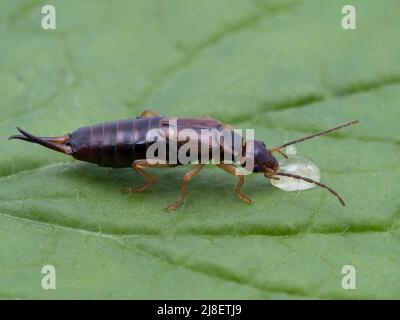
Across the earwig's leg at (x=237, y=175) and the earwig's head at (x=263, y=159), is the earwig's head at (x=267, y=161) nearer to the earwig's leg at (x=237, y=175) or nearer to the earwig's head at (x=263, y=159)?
the earwig's head at (x=263, y=159)

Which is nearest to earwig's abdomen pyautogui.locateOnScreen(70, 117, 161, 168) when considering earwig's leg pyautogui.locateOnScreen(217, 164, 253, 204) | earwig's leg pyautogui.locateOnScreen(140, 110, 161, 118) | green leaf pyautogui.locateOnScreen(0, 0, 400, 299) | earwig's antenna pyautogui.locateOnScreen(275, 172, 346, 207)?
green leaf pyautogui.locateOnScreen(0, 0, 400, 299)

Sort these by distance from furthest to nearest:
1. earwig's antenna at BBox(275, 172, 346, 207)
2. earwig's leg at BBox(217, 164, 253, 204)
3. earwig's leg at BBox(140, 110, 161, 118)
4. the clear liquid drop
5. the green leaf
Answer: earwig's leg at BBox(140, 110, 161, 118)
the clear liquid drop
earwig's leg at BBox(217, 164, 253, 204)
earwig's antenna at BBox(275, 172, 346, 207)
the green leaf

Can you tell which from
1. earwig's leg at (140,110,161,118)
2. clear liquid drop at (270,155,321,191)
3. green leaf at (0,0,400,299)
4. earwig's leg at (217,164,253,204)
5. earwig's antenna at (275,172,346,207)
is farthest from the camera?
earwig's leg at (140,110,161,118)

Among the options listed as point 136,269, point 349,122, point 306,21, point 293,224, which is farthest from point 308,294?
point 306,21

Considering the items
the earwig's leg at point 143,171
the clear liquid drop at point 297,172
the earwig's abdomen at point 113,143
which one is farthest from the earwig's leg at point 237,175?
the earwig's abdomen at point 113,143

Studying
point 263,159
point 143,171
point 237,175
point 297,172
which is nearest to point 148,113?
point 143,171

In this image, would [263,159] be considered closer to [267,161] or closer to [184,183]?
[267,161]

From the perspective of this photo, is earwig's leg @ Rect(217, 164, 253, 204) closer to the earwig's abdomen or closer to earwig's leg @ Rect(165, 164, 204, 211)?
earwig's leg @ Rect(165, 164, 204, 211)

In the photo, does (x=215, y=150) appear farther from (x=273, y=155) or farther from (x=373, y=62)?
(x=373, y=62)
